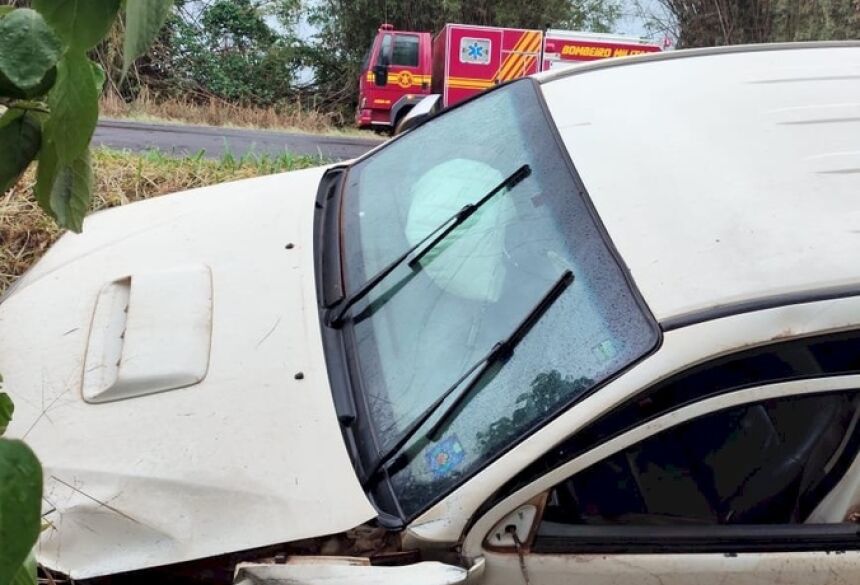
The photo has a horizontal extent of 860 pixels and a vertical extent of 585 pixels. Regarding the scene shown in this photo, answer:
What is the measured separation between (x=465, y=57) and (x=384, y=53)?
155 centimetres

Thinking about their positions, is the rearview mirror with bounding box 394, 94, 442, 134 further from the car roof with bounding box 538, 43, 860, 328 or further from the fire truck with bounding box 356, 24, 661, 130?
the fire truck with bounding box 356, 24, 661, 130

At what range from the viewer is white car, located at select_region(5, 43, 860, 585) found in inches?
60.2

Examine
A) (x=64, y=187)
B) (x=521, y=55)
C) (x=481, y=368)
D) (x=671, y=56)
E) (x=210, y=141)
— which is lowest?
(x=521, y=55)

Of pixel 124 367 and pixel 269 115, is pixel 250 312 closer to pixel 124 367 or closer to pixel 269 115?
pixel 124 367

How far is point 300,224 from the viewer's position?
7.95ft

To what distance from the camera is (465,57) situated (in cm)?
1495

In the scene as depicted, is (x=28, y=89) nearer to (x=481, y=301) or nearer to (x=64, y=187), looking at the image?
(x=64, y=187)

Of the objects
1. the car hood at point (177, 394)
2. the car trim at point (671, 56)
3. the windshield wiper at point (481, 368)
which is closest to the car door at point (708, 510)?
the windshield wiper at point (481, 368)

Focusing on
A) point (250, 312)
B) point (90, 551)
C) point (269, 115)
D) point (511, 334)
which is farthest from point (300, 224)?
point (269, 115)

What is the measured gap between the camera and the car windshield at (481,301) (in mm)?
1581

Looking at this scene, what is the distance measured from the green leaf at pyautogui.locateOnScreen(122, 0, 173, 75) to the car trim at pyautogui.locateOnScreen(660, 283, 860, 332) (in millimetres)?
1155

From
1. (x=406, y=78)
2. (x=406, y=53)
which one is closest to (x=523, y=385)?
(x=406, y=78)

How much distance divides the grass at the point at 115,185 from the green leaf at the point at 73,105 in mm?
2061

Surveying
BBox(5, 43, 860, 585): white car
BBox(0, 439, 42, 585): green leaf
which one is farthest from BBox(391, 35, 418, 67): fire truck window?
BBox(0, 439, 42, 585): green leaf
